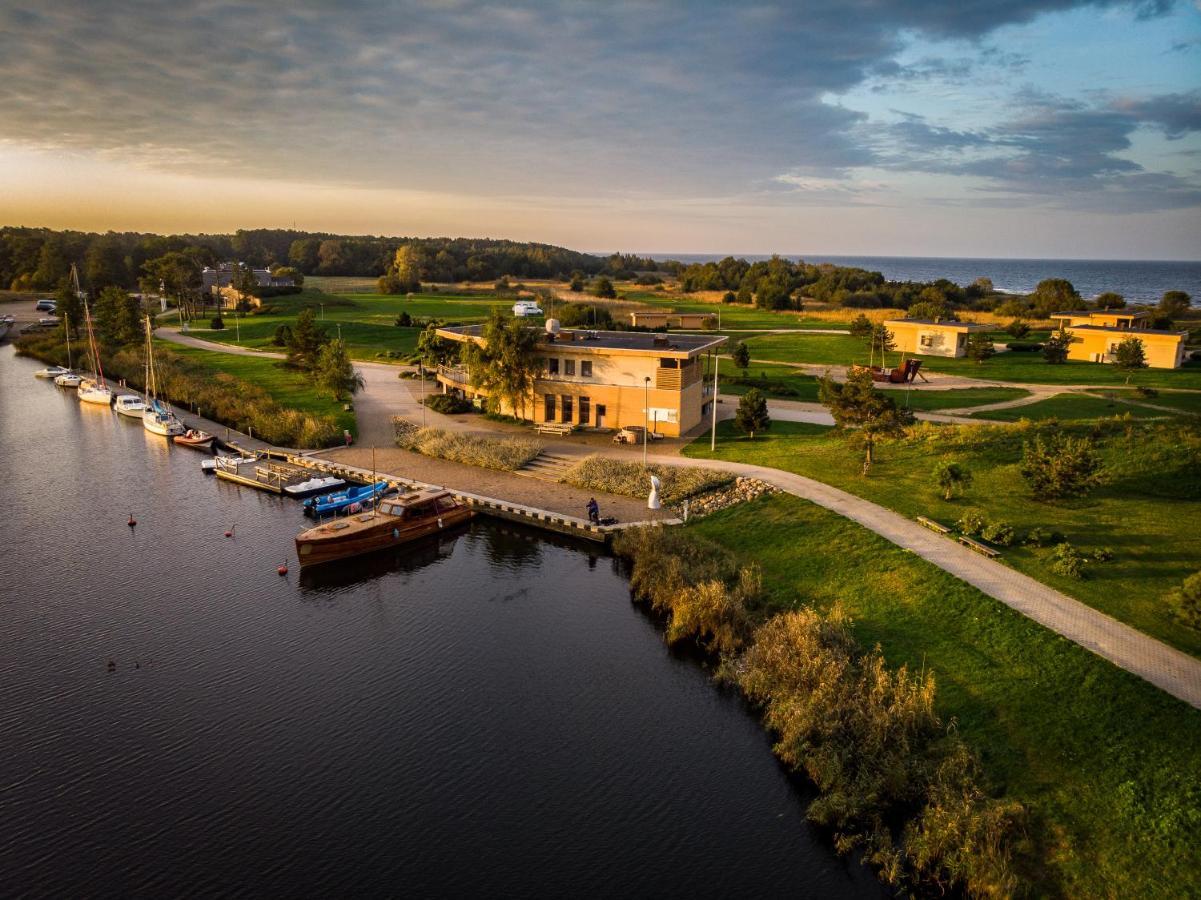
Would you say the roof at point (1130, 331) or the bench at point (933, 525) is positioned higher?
the roof at point (1130, 331)

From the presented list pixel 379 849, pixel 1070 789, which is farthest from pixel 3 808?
pixel 1070 789

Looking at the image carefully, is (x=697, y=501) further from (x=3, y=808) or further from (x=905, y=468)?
(x=3, y=808)

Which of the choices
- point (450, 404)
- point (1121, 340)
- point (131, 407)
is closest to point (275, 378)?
point (131, 407)

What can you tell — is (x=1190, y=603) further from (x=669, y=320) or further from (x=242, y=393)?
(x=669, y=320)

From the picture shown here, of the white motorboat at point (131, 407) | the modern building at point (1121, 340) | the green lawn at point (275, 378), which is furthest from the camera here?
the modern building at point (1121, 340)

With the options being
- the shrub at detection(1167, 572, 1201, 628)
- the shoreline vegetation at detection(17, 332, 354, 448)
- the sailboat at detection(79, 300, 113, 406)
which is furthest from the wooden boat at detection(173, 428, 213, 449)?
the shrub at detection(1167, 572, 1201, 628)

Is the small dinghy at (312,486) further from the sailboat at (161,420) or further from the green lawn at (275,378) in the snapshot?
the sailboat at (161,420)

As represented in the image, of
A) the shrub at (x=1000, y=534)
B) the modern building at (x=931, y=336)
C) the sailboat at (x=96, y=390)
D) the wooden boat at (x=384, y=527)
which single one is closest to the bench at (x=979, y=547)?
the shrub at (x=1000, y=534)
